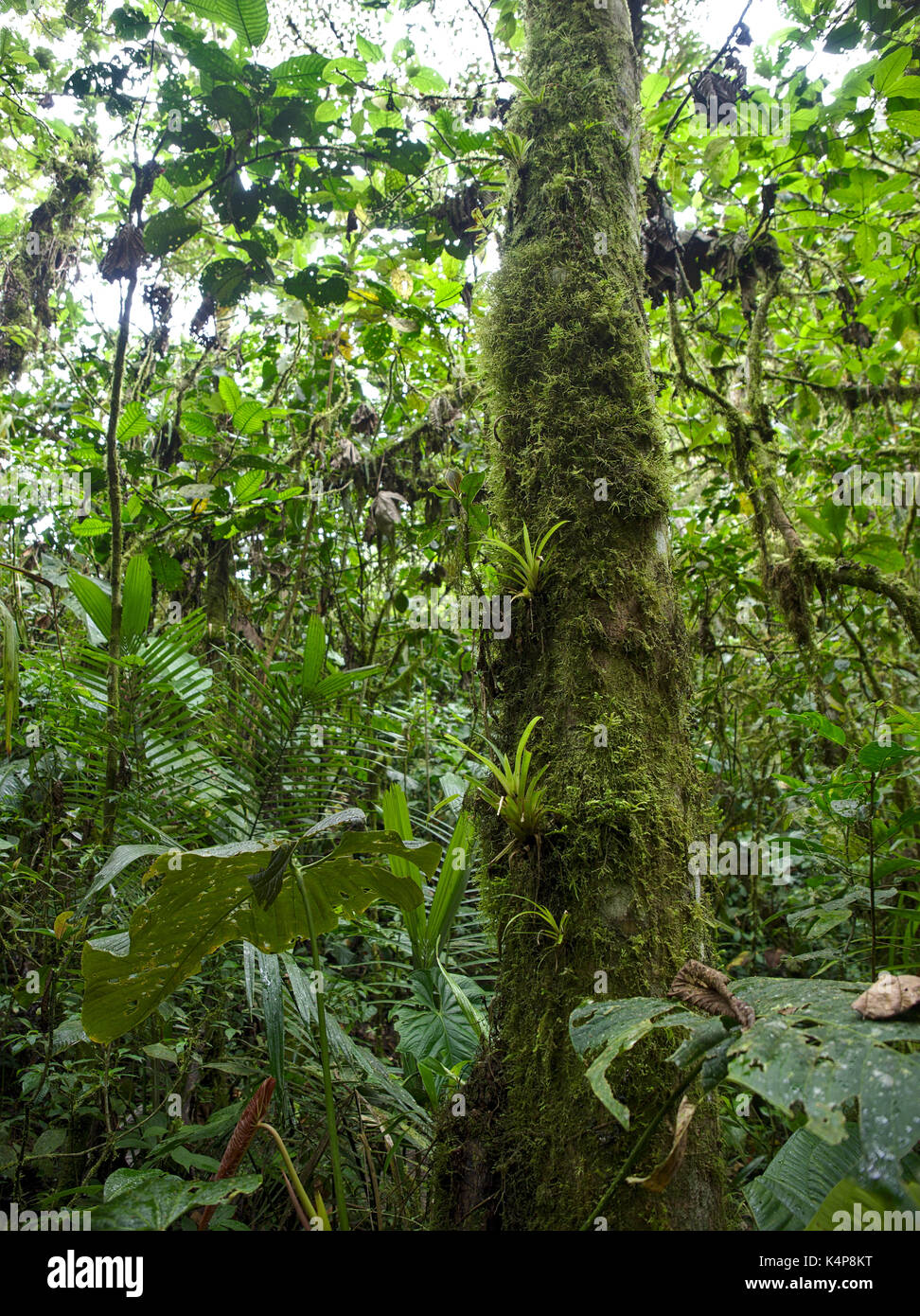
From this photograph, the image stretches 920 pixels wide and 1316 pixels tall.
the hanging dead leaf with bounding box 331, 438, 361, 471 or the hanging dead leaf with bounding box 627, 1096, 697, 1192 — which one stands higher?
the hanging dead leaf with bounding box 331, 438, 361, 471

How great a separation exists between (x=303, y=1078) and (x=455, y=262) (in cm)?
357

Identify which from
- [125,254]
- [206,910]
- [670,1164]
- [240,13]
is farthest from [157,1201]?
[240,13]

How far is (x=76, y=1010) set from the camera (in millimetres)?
2100

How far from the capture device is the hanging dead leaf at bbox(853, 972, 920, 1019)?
2.79 feet

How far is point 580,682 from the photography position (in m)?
1.60

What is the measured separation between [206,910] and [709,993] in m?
0.86

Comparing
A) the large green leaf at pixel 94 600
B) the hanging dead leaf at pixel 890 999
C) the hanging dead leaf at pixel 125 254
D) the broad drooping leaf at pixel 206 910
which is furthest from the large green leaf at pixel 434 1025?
the hanging dead leaf at pixel 125 254

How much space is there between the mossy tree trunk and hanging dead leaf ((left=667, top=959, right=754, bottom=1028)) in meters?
0.31

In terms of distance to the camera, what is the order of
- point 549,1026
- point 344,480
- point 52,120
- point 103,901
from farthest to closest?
point 344,480
point 52,120
point 103,901
point 549,1026

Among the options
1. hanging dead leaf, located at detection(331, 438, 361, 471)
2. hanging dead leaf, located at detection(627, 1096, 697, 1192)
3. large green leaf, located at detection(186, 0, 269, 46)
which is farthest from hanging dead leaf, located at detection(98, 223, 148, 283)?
hanging dead leaf, located at detection(627, 1096, 697, 1192)

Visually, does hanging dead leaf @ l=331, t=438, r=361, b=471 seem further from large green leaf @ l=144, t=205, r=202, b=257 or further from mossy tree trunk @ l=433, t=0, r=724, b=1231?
mossy tree trunk @ l=433, t=0, r=724, b=1231

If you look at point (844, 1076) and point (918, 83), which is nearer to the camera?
point (844, 1076)

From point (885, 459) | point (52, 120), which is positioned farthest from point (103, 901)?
point (885, 459)

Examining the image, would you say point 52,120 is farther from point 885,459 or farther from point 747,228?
point 885,459
